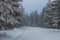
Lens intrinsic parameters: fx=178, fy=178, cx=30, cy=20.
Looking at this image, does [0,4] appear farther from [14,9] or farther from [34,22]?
[34,22]

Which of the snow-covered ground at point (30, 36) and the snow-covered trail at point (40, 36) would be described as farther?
the snow-covered trail at point (40, 36)

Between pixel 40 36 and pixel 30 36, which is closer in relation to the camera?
pixel 30 36

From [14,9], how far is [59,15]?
1363cm

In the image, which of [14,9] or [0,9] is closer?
[0,9]

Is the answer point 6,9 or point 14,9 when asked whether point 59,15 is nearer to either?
point 14,9

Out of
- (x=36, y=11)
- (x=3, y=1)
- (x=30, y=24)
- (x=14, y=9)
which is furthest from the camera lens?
(x=36, y=11)

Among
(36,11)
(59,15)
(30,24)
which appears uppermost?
Result: (59,15)

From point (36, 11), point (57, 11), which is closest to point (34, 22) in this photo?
point (36, 11)

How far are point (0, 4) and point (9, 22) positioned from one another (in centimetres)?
188

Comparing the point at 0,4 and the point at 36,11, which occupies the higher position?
the point at 0,4

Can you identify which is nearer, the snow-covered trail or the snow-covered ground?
the snow-covered ground

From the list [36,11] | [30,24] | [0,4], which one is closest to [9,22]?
[0,4]

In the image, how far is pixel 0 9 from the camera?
1566cm

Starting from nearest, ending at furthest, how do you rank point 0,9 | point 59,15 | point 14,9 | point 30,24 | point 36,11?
point 0,9
point 14,9
point 59,15
point 30,24
point 36,11
